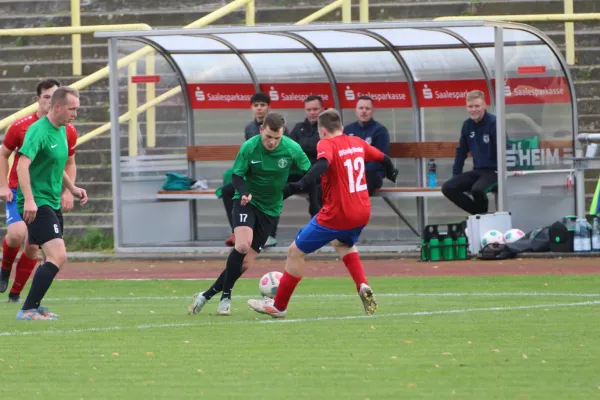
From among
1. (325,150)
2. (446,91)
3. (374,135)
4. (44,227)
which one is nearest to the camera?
(325,150)

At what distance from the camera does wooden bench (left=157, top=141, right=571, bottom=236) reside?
1780cm

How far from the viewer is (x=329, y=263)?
56.2 feet

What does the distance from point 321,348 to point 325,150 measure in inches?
88.8

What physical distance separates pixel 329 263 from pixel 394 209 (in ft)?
6.66

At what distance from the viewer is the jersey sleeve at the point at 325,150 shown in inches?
424

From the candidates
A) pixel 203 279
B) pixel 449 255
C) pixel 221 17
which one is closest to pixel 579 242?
pixel 449 255

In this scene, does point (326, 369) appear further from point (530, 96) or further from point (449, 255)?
point (530, 96)

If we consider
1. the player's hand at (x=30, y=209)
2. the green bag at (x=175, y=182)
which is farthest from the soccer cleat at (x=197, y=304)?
the green bag at (x=175, y=182)

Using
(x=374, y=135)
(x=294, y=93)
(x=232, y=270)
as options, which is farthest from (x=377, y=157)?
(x=294, y=93)

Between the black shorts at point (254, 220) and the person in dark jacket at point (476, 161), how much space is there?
5.81m

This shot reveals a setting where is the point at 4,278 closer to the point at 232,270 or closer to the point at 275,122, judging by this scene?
the point at 232,270

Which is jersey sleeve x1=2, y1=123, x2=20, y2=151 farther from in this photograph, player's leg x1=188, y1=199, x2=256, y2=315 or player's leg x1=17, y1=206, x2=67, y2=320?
player's leg x1=188, y1=199, x2=256, y2=315

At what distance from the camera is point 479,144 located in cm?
1717

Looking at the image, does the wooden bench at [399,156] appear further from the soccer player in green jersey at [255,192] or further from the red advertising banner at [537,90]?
the soccer player in green jersey at [255,192]
